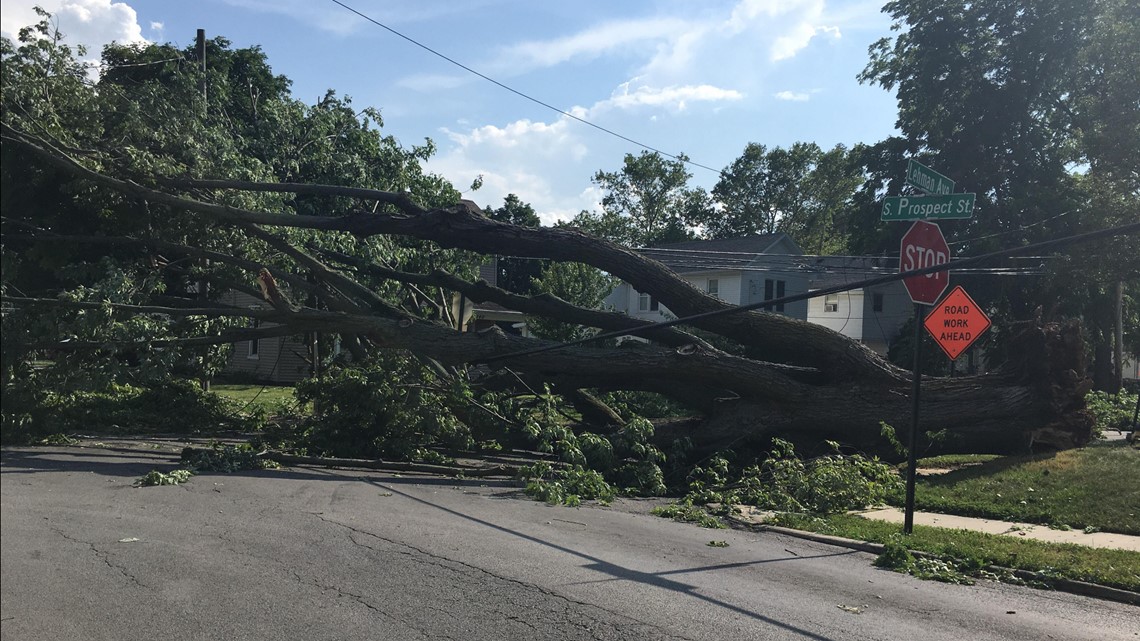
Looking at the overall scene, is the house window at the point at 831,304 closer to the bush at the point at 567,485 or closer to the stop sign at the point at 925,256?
the bush at the point at 567,485

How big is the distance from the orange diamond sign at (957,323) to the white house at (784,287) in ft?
78.4

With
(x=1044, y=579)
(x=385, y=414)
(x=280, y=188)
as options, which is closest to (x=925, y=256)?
(x=1044, y=579)

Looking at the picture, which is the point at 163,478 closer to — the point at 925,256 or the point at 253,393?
the point at 925,256

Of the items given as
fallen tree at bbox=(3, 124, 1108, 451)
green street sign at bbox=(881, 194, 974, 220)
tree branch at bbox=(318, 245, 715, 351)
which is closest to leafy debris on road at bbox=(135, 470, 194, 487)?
fallen tree at bbox=(3, 124, 1108, 451)

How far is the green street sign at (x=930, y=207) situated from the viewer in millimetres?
9688

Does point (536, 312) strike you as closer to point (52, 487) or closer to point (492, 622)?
point (52, 487)

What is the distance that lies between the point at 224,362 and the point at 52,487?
7.06 meters

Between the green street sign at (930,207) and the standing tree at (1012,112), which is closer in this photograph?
the green street sign at (930,207)

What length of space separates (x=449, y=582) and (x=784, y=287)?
39298 mm

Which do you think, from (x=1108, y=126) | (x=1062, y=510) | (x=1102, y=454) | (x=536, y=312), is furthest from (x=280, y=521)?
(x=1108, y=126)

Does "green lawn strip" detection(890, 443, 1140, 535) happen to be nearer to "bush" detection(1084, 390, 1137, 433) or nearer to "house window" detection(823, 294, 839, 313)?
"bush" detection(1084, 390, 1137, 433)

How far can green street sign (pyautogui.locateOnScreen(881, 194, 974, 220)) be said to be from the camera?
969cm

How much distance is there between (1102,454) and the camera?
42.7 ft

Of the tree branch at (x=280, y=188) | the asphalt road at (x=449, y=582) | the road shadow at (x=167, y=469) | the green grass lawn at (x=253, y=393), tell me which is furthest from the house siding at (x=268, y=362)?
the asphalt road at (x=449, y=582)
